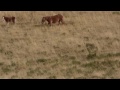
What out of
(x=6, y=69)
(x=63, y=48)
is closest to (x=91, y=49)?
(x=63, y=48)

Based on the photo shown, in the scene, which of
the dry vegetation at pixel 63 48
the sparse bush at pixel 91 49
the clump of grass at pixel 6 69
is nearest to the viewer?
the dry vegetation at pixel 63 48

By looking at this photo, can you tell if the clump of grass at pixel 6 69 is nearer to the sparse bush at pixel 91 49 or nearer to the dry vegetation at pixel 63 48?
the dry vegetation at pixel 63 48

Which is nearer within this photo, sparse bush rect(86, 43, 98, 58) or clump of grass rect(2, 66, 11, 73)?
clump of grass rect(2, 66, 11, 73)

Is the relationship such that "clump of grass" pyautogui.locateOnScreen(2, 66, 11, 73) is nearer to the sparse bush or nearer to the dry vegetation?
the dry vegetation

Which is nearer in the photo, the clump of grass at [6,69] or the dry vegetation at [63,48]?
the dry vegetation at [63,48]

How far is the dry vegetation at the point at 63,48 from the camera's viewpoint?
404 inches

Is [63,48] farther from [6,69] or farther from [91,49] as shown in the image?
[6,69]

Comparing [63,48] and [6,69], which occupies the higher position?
[63,48]

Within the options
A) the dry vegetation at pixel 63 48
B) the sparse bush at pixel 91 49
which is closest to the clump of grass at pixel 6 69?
the dry vegetation at pixel 63 48

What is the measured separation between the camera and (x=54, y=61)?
1130cm

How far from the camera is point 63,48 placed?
13.0m

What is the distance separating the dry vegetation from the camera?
1027cm

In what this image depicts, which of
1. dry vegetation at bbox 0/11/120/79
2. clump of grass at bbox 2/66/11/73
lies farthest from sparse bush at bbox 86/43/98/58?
clump of grass at bbox 2/66/11/73

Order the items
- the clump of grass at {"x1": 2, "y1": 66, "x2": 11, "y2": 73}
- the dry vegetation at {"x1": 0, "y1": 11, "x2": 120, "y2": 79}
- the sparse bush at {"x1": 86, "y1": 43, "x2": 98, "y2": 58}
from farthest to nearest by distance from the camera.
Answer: the sparse bush at {"x1": 86, "y1": 43, "x2": 98, "y2": 58} → the clump of grass at {"x1": 2, "y1": 66, "x2": 11, "y2": 73} → the dry vegetation at {"x1": 0, "y1": 11, "x2": 120, "y2": 79}
